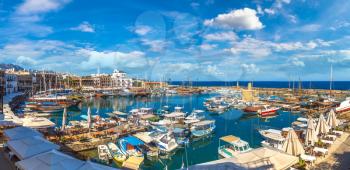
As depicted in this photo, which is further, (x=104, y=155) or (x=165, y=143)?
(x=165, y=143)

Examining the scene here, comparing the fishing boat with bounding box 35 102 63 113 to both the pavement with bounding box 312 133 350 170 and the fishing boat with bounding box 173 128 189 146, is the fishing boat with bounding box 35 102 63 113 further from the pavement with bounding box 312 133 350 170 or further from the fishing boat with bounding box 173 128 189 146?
the pavement with bounding box 312 133 350 170

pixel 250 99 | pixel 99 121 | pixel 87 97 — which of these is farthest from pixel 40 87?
pixel 250 99

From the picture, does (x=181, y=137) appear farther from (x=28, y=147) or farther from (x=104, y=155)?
(x=28, y=147)

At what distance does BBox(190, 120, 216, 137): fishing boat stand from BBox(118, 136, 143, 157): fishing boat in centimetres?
703

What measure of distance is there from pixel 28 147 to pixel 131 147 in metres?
9.05

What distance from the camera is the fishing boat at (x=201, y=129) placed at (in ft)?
87.3

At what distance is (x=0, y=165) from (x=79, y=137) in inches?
388

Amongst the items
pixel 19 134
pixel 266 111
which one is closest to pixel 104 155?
pixel 19 134

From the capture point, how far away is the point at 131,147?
21.0m

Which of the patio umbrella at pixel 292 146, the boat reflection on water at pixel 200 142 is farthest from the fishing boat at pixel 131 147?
the patio umbrella at pixel 292 146

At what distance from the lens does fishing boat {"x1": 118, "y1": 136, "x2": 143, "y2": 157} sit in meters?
19.8

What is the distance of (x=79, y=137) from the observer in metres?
23.4

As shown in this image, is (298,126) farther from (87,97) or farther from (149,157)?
(87,97)

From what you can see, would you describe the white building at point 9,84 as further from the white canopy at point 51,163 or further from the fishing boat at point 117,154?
the white canopy at point 51,163
